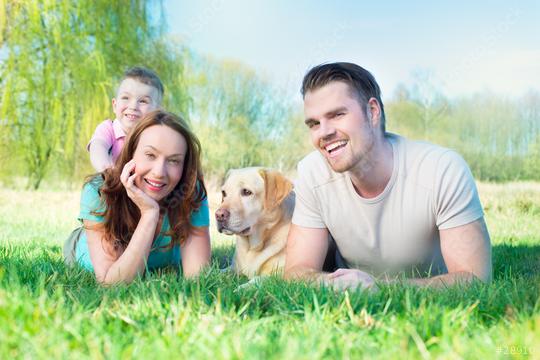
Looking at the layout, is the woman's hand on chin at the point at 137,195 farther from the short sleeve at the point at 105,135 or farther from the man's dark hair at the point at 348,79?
the short sleeve at the point at 105,135

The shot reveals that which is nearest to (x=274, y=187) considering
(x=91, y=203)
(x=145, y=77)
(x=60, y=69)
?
(x=91, y=203)

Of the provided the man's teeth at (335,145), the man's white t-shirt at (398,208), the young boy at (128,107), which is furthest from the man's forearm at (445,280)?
the young boy at (128,107)

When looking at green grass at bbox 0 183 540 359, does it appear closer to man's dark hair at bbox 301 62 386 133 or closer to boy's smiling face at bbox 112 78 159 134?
man's dark hair at bbox 301 62 386 133

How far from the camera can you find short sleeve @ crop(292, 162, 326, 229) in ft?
11.1

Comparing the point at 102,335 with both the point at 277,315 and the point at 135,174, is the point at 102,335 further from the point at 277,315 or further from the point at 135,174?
the point at 135,174

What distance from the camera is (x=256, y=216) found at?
3.59m

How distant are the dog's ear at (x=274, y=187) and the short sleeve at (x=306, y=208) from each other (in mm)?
125

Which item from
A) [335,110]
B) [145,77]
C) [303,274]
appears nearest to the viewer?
[303,274]

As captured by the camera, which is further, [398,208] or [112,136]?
→ [112,136]

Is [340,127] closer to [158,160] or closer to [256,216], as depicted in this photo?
[256,216]

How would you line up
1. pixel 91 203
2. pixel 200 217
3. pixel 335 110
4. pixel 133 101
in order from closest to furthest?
pixel 335 110 < pixel 91 203 < pixel 200 217 < pixel 133 101

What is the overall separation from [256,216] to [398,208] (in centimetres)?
96

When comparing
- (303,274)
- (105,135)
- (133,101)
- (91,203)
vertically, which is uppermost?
(133,101)

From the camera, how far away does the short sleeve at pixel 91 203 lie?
339 cm
